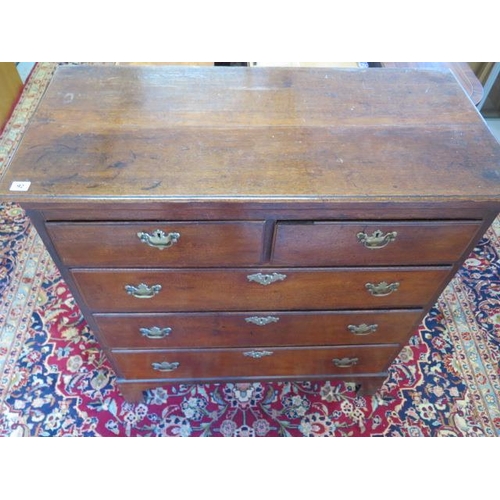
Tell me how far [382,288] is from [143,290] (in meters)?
0.63

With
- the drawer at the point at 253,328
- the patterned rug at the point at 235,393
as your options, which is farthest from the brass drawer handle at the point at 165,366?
the patterned rug at the point at 235,393

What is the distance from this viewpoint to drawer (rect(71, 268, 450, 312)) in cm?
108

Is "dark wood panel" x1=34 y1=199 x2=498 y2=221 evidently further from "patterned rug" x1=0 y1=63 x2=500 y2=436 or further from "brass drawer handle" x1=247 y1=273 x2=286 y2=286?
"patterned rug" x1=0 y1=63 x2=500 y2=436

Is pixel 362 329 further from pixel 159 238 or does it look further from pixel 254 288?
pixel 159 238

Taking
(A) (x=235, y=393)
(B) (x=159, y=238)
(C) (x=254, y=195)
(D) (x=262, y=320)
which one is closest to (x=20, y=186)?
(B) (x=159, y=238)

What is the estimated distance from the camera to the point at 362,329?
129cm

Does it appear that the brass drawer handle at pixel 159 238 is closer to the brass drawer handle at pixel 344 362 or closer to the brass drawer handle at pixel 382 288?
the brass drawer handle at pixel 382 288

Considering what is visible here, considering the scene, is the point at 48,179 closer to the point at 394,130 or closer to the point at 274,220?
the point at 274,220

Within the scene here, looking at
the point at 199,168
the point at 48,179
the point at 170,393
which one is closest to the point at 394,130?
the point at 199,168

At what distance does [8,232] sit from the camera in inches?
80.5

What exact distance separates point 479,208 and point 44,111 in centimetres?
105

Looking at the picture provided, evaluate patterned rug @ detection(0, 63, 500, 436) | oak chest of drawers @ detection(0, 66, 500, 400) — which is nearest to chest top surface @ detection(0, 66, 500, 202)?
oak chest of drawers @ detection(0, 66, 500, 400)

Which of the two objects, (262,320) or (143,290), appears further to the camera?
(262,320)

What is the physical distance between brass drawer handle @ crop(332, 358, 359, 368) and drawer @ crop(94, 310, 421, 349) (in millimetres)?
115
